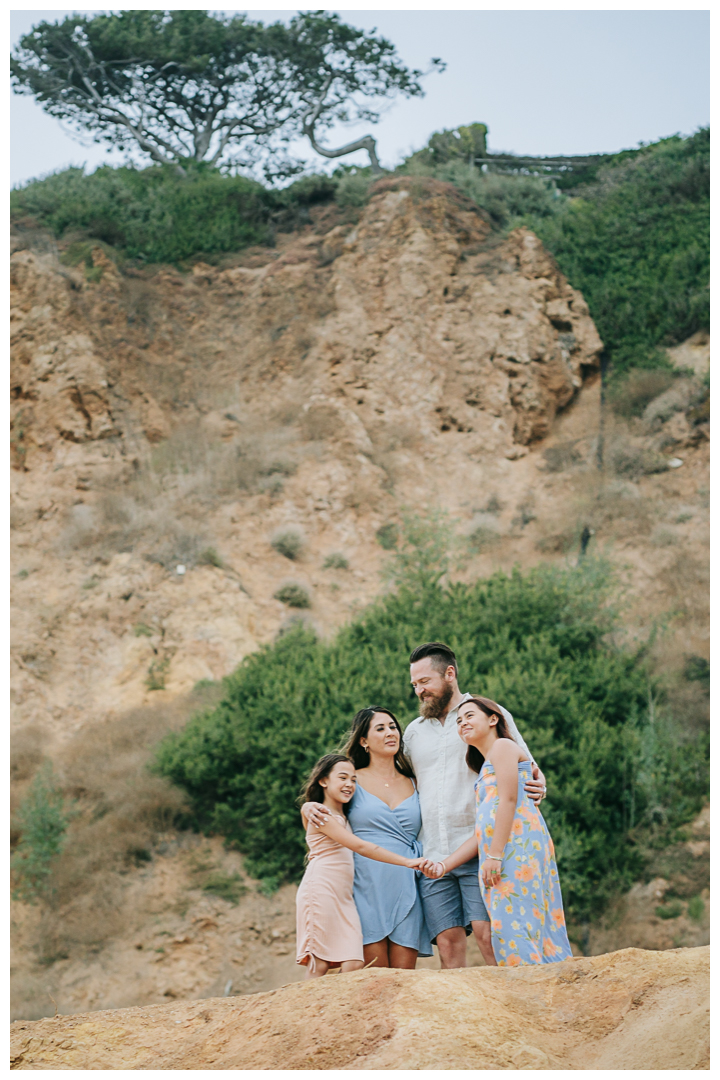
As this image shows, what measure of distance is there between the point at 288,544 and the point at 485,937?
9717 millimetres

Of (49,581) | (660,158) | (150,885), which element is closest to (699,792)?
(150,885)

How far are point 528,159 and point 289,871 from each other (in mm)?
18605

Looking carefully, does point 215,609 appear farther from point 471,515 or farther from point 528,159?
point 528,159

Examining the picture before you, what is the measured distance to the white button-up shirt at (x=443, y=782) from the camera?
3.03m

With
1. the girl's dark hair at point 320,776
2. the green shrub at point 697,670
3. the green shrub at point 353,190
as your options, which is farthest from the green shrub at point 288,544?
the girl's dark hair at point 320,776

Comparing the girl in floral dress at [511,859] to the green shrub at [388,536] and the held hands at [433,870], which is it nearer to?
the held hands at [433,870]

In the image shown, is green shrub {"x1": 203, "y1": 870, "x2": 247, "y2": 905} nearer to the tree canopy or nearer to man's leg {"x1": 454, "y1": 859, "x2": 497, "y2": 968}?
man's leg {"x1": 454, "y1": 859, "x2": 497, "y2": 968}

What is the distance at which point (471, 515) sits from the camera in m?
13.6

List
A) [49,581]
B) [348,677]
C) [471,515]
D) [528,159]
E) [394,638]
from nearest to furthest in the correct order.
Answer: [348,677]
[394,638]
[49,581]
[471,515]
[528,159]

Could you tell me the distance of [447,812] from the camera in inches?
120

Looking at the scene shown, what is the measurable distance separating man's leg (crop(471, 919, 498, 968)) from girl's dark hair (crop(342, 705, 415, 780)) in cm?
60

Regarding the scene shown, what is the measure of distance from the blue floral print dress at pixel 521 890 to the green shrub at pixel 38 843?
254 inches

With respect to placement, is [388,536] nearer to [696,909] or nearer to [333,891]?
[696,909]

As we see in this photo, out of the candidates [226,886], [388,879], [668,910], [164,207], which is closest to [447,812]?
[388,879]
